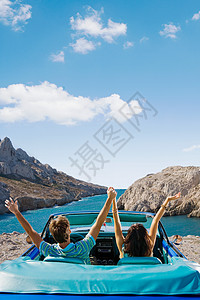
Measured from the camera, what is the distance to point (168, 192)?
5894cm

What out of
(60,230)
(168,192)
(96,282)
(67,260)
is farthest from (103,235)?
(168,192)

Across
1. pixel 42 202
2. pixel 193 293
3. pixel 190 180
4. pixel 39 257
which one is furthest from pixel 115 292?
pixel 42 202

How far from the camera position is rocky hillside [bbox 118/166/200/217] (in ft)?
174

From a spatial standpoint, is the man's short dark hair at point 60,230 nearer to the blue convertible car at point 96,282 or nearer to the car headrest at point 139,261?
the blue convertible car at point 96,282

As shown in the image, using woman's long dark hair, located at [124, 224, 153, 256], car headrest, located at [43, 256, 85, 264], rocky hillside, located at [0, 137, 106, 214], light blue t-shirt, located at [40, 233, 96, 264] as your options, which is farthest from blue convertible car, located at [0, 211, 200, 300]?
rocky hillside, located at [0, 137, 106, 214]

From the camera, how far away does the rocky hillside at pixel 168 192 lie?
5303 cm

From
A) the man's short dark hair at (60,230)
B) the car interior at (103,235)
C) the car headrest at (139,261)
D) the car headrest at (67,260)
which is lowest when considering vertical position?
Answer: the car interior at (103,235)

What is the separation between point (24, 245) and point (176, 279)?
1065 cm

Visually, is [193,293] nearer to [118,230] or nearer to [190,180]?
[118,230]

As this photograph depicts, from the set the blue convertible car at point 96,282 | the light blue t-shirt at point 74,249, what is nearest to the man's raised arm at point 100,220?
the light blue t-shirt at point 74,249

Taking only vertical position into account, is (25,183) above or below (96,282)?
above

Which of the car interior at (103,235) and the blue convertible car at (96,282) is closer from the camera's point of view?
the blue convertible car at (96,282)

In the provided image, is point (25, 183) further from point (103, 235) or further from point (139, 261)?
point (139, 261)

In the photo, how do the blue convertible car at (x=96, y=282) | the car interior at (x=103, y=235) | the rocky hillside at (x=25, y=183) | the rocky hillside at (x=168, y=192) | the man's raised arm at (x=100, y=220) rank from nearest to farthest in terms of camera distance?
the blue convertible car at (x=96, y=282)
the man's raised arm at (x=100, y=220)
the car interior at (x=103, y=235)
the rocky hillside at (x=168, y=192)
the rocky hillside at (x=25, y=183)
